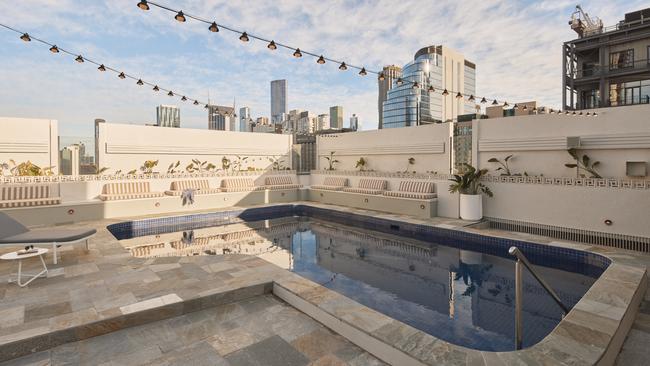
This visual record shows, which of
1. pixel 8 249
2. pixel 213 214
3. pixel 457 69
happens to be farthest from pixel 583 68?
pixel 457 69

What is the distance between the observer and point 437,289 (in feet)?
16.7

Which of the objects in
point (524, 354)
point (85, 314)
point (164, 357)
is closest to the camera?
point (524, 354)

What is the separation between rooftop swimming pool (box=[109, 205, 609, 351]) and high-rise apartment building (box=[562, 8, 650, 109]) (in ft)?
61.8

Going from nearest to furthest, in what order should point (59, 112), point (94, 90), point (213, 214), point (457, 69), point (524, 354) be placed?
point (524, 354)
point (213, 214)
point (59, 112)
point (94, 90)
point (457, 69)

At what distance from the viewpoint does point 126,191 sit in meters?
10.1

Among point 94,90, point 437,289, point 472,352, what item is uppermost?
point 94,90

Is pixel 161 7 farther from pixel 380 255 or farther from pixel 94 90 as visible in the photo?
pixel 94 90

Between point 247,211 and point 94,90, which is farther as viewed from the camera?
point 94,90

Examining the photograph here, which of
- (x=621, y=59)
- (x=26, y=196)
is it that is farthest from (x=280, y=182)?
(x=621, y=59)

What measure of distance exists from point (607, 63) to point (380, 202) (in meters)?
18.9

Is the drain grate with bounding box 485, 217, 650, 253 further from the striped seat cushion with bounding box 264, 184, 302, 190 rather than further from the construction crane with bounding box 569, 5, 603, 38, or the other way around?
the construction crane with bounding box 569, 5, 603, 38

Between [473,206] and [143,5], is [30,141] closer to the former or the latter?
[143,5]

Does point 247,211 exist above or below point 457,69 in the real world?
below

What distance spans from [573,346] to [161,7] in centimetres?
649
